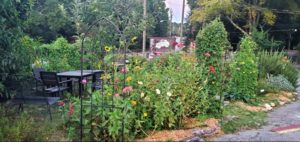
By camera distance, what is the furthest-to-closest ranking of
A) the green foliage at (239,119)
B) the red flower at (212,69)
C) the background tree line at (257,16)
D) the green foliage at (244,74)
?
the background tree line at (257,16), the green foliage at (244,74), the red flower at (212,69), the green foliage at (239,119)

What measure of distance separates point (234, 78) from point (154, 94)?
11.4 ft

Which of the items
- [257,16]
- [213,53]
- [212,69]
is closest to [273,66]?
[213,53]

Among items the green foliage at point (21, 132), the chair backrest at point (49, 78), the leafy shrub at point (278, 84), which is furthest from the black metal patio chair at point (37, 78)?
the leafy shrub at point (278, 84)

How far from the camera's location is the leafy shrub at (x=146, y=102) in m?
4.04

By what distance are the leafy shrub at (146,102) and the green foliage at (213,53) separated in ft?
1.42

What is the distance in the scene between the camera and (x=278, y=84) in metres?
8.84

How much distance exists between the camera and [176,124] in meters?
4.90

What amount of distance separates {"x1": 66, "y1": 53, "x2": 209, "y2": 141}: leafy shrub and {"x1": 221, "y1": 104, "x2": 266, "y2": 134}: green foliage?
51cm

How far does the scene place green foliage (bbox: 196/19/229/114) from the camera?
5773mm

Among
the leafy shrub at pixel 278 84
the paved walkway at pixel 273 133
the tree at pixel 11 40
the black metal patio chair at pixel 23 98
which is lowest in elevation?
the paved walkway at pixel 273 133

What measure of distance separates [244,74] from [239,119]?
1.99 m

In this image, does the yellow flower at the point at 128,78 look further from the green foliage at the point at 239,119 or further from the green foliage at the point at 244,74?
the green foliage at the point at 244,74

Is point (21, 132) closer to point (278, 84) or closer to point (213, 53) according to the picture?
point (213, 53)

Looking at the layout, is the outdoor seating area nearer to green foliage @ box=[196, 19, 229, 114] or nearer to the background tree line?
green foliage @ box=[196, 19, 229, 114]
